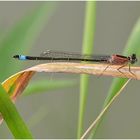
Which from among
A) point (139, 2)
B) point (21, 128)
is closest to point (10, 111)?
point (21, 128)

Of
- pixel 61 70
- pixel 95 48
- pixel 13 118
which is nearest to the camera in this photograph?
pixel 13 118

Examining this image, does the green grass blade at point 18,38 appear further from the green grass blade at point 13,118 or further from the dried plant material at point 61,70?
the green grass blade at point 13,118

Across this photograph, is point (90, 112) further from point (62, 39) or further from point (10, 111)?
point (10, 111)

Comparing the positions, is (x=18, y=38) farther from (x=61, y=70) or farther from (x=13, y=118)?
(x=13, y=118)

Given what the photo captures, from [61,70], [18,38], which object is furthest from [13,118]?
[18,38]

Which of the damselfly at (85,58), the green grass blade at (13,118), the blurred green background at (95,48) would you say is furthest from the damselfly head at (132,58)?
the blurred green background at (95,48)

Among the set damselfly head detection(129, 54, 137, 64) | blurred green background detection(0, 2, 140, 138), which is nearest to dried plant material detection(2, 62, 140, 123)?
damselfly head detection(129, 54, 137, 64)

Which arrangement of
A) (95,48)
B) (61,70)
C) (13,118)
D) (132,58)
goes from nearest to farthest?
(13,118) → (61,70) → (132,58) → (95,48)
